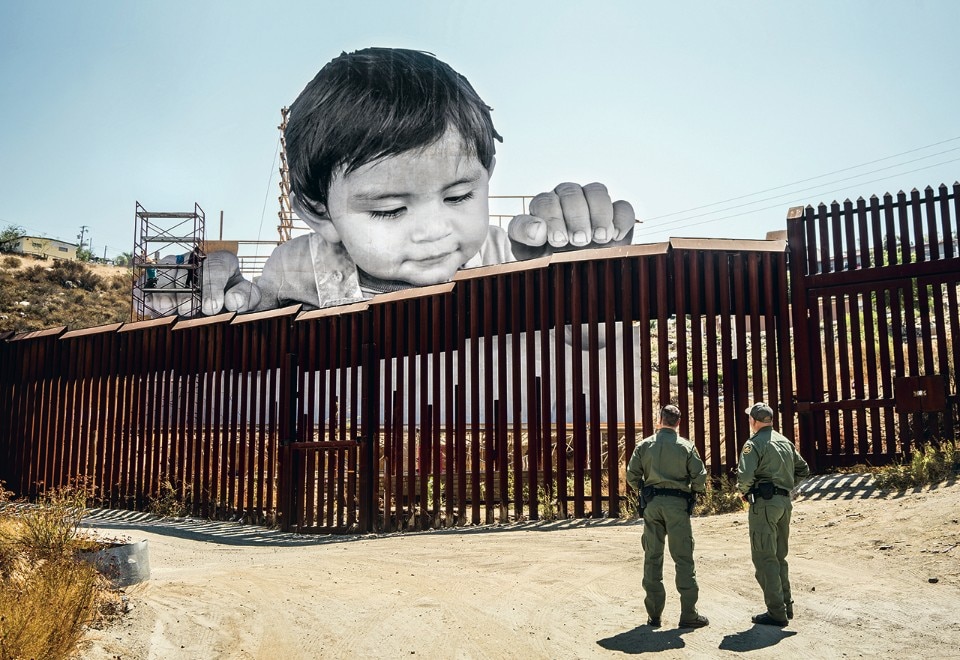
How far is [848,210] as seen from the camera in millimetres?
10648

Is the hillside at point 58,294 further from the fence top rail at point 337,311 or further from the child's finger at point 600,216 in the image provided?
the fence top rail at point 337,311

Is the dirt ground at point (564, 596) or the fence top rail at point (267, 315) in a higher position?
the fence top rail at point (267, 315)

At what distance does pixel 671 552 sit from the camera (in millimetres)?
5906

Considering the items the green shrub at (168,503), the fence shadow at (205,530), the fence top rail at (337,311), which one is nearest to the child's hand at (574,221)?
the fence top rail at (337,311)

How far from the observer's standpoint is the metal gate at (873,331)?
991 cm

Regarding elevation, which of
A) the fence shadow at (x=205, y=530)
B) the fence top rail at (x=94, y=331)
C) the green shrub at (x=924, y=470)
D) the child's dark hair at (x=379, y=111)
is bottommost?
the fence shadow at (x=205, y=530)

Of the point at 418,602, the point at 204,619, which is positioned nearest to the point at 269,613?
the point at 204,619

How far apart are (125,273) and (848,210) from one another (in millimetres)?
57390

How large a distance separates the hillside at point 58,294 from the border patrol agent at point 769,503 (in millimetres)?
42704

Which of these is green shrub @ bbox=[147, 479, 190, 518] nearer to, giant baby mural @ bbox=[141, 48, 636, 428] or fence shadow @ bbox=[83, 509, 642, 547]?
fence shadow @ bbox=[83, 509, 642, 547]

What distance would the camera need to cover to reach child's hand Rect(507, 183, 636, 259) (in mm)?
25891

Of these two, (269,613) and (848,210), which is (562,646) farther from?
(848,210)

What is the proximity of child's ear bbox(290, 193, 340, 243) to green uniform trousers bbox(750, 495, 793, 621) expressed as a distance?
22928 mm

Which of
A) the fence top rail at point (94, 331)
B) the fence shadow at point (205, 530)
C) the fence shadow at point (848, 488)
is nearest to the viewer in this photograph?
the fence shadow at point (848, 488)
